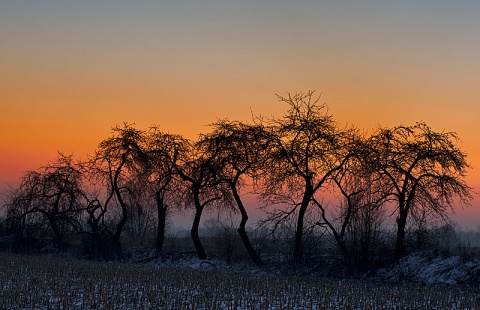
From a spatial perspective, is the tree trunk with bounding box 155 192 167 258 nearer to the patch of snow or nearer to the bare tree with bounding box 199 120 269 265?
the bare tree with bounding box 199 120 269 265

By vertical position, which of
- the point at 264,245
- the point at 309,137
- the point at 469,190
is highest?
the point at 309,137

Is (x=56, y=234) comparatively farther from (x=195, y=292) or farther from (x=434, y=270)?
(x=434, y=270)

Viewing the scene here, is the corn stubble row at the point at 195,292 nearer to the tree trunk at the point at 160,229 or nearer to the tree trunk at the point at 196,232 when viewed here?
the tree trunk at the point at 196,232

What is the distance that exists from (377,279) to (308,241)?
193 inches

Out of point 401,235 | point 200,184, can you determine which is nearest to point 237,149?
point 200,184

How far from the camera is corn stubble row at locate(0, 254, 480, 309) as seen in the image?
17188 millimetres

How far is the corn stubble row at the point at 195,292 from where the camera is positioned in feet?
56.4

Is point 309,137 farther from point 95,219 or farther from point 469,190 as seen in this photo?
point 95,219

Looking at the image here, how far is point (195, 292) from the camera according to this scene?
19781 millimetres

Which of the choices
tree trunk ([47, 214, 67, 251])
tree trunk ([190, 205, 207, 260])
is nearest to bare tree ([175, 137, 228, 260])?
tree trunk ([190, 205, 207, 260])

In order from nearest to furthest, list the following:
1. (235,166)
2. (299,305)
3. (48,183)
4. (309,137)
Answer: (299,305) → (309,137) → (235,166) → (48,183)

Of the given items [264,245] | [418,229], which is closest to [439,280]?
[418,229]

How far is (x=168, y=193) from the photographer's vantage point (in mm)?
39969

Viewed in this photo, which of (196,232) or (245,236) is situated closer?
(245,236)
